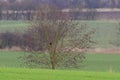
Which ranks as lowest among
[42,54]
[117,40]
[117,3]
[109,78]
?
[117,3]

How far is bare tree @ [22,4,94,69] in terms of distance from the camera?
105 ft

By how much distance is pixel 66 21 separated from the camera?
113 ft

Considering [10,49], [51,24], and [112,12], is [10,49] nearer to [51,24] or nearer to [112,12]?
[51,24]

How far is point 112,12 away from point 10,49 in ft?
133

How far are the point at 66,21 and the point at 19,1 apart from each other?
5259cm

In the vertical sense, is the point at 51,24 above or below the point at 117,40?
above

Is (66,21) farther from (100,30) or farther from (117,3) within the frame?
(117,3)

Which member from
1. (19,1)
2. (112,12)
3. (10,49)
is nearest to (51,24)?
(10,49)

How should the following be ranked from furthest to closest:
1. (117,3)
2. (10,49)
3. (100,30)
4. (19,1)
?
(117,3)
(19,1)
(100,30)
(10,49)

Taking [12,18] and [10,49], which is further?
[12,18]

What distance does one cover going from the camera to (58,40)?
33094 mm

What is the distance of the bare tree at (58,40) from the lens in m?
32.0

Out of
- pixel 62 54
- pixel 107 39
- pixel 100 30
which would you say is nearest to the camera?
pixel 62 54

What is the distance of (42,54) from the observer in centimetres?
3309
